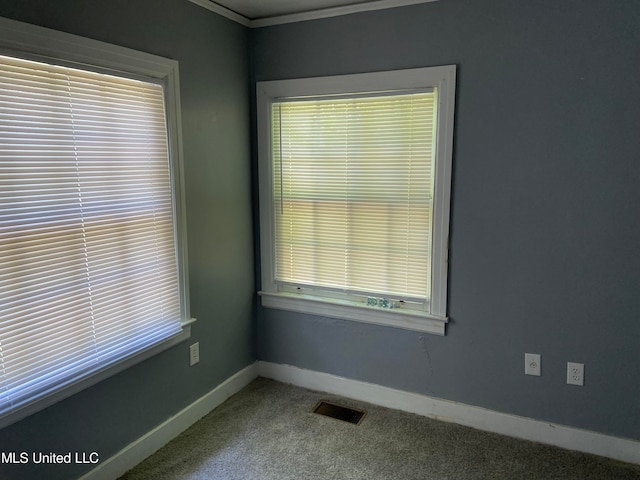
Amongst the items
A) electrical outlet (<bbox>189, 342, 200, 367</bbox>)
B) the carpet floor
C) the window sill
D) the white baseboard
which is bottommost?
the carpet floor

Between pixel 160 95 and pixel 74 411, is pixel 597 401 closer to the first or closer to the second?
pixel 74 411

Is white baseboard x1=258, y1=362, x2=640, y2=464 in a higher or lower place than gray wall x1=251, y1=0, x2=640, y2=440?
lower

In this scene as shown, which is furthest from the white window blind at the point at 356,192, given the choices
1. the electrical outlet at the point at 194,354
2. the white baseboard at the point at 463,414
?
the electrical outlet at the point at 194,354

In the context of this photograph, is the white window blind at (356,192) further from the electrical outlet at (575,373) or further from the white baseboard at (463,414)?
the electrical outlet at (575,373)

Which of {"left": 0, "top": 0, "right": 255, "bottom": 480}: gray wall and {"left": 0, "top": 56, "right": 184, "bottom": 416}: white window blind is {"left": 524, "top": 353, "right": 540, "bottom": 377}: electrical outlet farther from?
{"left": 0, "top": 56, "right": 184, "bottom": 416}: white window blind

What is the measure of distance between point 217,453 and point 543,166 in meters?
2.19

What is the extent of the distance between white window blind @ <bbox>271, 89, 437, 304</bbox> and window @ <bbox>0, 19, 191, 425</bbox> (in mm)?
759

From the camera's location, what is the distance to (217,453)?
89.5 inches

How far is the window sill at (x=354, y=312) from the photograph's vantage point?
8.26 ft

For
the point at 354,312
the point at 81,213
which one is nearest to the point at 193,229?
the point at 81,213

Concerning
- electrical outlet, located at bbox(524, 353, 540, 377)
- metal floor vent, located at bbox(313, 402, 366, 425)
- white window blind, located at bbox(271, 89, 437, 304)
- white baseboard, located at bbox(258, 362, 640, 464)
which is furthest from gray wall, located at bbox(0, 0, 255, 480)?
electrical outlet, located at bbox(524, 353, 540, 377)

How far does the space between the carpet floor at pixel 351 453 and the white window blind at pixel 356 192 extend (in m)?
0.76

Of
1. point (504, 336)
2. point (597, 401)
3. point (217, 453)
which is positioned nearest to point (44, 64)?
point (217, 453)

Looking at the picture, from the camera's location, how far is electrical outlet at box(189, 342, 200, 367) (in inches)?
98.6
